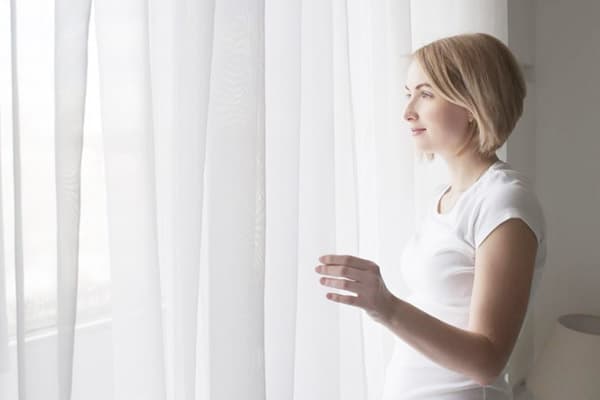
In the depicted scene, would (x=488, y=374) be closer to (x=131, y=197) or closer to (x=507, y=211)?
(x=507, y=211)

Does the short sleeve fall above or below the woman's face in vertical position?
below

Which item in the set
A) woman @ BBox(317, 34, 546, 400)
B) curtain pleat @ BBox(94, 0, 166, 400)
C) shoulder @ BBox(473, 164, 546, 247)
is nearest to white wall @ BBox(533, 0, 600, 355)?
woman @ BBox(317, 34, 546, 400)

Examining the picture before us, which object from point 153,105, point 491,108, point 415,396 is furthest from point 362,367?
point 153,105

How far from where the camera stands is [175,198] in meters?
0.73

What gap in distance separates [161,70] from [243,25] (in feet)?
0.42

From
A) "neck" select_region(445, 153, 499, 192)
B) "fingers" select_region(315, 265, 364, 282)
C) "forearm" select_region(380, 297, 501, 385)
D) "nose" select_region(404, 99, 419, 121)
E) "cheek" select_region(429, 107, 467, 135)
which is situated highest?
"nose" select_region(404, 99, 419, 121)

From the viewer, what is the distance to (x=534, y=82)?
191 cm

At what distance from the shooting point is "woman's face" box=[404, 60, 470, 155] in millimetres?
950

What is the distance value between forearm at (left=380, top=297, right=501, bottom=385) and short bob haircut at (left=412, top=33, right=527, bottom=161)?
33 centimetres

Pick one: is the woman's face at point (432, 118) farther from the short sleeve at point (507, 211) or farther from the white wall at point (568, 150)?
the white wall at point (568, 150)

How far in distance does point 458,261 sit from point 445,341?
0.53 feet

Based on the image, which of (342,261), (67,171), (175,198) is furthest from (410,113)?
(67,171)

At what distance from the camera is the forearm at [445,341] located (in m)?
0.77

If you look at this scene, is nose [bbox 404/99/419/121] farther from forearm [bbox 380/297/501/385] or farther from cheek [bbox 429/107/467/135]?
forearm [bbox 380/297/501/385]
